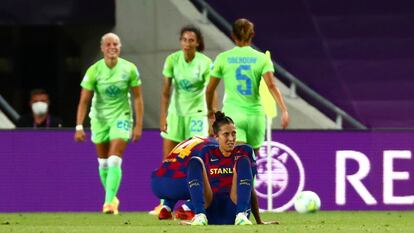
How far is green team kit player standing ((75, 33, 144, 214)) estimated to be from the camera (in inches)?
651

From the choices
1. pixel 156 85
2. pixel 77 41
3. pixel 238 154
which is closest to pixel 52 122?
pixel 156 85

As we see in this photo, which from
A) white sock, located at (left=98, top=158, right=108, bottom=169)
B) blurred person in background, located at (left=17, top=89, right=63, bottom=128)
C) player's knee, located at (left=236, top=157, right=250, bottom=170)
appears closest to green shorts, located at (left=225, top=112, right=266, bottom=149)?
white sock, located at (left=98, top=158, right=108, bottom=169)

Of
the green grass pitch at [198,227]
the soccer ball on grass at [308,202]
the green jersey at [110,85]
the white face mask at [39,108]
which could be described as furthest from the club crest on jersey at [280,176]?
the soccer ball on grass at [308,202]

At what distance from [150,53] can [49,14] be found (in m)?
1.55

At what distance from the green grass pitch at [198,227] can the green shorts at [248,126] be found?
33.8 inches

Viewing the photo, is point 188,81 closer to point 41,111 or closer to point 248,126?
point 248,126

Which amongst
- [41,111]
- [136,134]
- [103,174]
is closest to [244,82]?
[136,134]

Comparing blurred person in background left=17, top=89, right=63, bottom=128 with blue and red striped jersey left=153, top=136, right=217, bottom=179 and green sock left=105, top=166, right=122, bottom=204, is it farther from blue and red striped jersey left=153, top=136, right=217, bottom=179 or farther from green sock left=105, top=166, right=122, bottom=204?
blue and red striped jersey left=153, top=136, right=217, bottom=179

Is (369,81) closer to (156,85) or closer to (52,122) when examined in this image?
(156,85)

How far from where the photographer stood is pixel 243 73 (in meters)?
15.2

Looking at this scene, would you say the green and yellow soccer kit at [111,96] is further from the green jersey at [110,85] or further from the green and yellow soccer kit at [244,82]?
the green and yellow soccer kit at [244,82]

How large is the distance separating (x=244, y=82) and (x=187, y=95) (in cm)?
155

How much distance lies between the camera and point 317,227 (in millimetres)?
12711

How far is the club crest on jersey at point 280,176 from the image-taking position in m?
18.4
